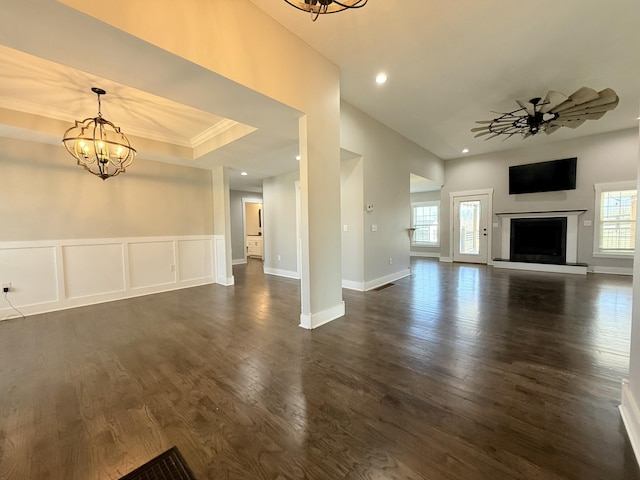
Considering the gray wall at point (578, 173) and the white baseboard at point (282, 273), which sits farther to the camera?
the white baseboard at point (282, 273)

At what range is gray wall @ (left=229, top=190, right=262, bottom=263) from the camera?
8.24 metres

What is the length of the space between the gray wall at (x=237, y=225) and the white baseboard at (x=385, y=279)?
515cm

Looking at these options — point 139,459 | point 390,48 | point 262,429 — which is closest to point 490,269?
point 390,48

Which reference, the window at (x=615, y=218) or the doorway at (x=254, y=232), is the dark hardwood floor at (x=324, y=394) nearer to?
the window at (x=615, y=218)

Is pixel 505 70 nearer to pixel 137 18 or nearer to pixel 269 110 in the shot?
pixel 269 110

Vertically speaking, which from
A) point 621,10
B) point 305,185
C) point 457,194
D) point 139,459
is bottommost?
point 139,459

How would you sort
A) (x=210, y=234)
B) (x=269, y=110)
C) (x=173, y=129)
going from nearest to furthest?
(x=269, y=110)
(x=173, y=129)
(x=210, y=234)

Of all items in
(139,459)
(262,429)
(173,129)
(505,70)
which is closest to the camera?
(139,459)

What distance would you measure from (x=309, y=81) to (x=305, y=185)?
3.70 feet

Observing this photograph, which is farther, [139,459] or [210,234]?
[210,234]

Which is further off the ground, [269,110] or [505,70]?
[505,70]

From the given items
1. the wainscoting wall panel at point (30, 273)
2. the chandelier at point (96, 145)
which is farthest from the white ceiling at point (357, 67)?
the wainscoting wall panel at point (30, 273)

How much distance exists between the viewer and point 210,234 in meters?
5.57

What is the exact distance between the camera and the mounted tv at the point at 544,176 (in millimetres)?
5980
